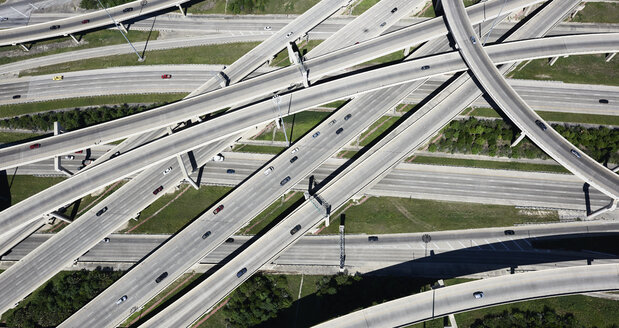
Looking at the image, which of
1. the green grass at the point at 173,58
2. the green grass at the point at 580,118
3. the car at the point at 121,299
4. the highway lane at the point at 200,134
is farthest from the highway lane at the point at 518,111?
the car at the point at 121,299

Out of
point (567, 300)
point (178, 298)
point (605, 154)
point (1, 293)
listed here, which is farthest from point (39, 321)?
point (605, 154)

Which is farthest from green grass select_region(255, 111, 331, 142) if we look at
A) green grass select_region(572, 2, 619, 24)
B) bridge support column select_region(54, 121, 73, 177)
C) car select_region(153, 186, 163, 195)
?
green grass select_region(572, 2, 619, 24)

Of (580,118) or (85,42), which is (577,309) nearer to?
(580,118)

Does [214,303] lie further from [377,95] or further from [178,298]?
[377,95]

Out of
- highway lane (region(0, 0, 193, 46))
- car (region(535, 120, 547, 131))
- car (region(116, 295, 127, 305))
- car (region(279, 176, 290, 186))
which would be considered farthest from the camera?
highway lane (region(0, 0, 193, 46))

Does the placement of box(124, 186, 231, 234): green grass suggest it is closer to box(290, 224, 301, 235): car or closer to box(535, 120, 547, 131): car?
box(290, 224, 301, 235): car
